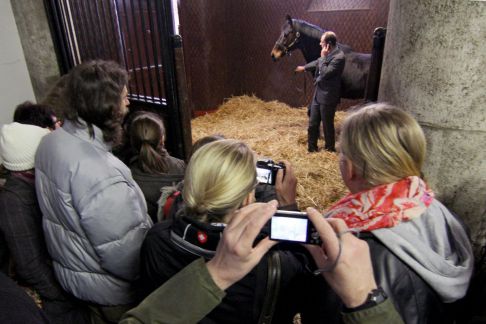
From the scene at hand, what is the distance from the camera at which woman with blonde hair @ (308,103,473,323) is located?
903 millimetres

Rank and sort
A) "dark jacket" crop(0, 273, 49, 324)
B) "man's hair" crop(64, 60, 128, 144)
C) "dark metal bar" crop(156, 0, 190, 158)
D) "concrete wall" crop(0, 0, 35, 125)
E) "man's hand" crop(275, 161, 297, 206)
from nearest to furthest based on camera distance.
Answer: "dark jacket" crop(0, 273, 49, 324) → "man's hair" crop(64, 60, 128, 144) → "man's hand" crop(275, 161, 297, 206) → "dark metal bar" crop(156, 0, 190, 158) → "concrete wall" crop(0, 0, 35, 125)

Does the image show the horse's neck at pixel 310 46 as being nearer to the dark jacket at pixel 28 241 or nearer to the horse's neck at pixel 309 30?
the horse's neck at pixel 309 30

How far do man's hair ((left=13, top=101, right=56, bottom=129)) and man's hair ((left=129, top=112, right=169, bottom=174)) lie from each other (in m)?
0.52

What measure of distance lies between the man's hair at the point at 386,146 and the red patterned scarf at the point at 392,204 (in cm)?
3

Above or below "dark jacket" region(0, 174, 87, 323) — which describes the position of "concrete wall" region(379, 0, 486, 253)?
above

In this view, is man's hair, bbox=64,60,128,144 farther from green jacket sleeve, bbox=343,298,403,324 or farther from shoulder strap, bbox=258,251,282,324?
green jacket sleeve, bbox=343,298,403,324

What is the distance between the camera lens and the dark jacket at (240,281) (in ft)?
2.81

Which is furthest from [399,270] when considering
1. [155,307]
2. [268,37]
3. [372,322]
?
[268,37]

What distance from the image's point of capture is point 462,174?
1745mm

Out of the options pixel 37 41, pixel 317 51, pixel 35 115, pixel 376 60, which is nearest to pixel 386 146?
pixel 376 60

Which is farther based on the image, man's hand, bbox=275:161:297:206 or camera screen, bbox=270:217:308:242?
man's hand, bbox=275:161:297:206

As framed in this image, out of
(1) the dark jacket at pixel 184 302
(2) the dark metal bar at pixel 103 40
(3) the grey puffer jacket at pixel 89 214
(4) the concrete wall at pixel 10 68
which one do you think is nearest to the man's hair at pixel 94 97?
(3) the grey puffer jacket at pixel 89 214

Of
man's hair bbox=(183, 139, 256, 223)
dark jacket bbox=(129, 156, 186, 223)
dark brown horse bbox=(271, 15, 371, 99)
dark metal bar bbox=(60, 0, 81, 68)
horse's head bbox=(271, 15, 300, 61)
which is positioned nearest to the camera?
man's hair bbox=(183, 139, 256, 223)

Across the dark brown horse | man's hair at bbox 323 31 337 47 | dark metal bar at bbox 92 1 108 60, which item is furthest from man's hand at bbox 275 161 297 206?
the dark brown horse
